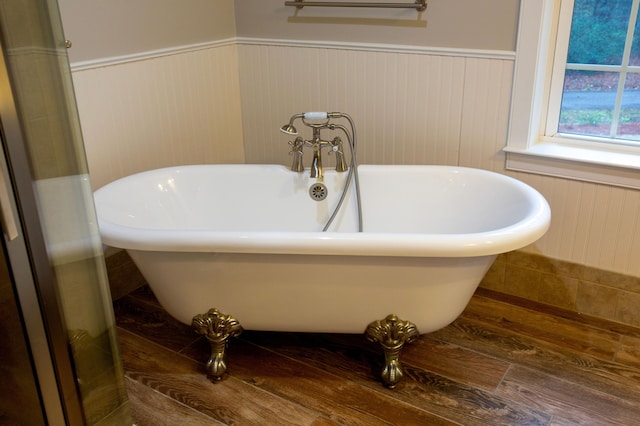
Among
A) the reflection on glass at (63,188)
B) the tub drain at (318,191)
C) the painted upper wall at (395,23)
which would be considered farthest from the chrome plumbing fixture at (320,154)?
the reflection on glass at (63,188)

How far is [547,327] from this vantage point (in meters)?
2.36

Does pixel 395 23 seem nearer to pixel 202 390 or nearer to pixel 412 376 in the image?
pixel 412 376

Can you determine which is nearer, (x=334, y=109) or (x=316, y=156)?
(x=316, y=156)

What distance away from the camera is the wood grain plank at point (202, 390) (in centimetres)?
193

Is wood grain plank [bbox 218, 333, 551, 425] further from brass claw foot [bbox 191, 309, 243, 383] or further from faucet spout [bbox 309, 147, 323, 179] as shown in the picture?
faucet spout [bbox 309, 147, 323, 179]

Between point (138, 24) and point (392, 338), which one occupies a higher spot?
point (138, 24)

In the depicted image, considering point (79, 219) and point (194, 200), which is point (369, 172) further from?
point (79, 219)

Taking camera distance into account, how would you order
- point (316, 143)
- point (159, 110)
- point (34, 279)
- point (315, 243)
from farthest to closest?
1. point (159, 110)
2. point (316, 143)
3. point (315, 243)
4. point (34, 279)

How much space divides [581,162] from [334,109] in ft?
3.54

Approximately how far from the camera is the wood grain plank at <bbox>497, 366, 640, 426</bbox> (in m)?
1.90

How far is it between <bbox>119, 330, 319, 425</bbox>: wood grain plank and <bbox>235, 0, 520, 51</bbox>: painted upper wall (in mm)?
1501

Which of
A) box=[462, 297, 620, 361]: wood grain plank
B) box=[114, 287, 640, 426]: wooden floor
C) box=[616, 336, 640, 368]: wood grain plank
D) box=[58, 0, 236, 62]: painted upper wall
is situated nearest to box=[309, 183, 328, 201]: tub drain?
box=[114, 287, 640, 426]: wooden floor

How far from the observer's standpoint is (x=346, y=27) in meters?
2.66

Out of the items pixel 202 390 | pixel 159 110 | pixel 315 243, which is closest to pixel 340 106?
pixel 159 110
